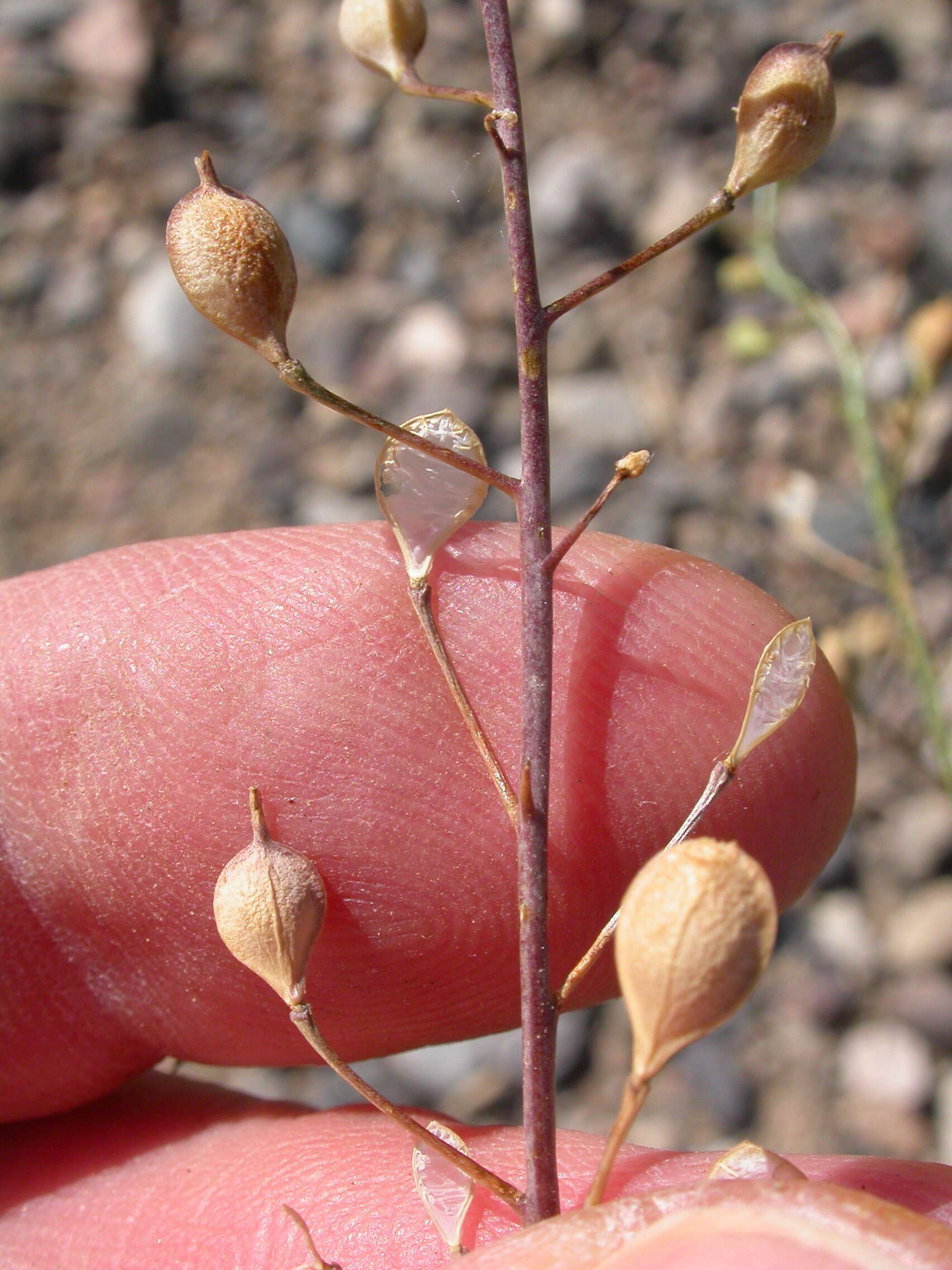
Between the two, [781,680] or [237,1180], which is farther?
[237,1180]

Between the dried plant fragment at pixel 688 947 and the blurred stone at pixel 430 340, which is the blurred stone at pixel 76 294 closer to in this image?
the blurred stone at pixel 430 340

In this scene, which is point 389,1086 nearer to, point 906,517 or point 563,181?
point 906,517

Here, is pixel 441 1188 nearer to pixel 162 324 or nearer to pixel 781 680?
pixel 781 680

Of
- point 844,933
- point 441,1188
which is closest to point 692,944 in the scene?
point 441,1188

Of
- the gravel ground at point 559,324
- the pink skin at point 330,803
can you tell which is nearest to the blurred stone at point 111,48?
the gravel ground at point 559,324

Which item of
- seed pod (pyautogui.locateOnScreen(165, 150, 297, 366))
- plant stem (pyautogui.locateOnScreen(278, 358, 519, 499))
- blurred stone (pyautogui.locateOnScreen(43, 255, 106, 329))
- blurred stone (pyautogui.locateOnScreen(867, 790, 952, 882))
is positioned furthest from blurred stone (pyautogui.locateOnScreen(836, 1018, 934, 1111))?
blurred stone (pyautogui.locateOnScreen(43, 255, 106, 329))

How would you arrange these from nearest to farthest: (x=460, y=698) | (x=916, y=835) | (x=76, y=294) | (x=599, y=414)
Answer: (x=460, y=698), (x=916, y=835), (x=599, y=414), (x=76, y=294)

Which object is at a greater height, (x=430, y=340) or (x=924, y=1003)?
(x=430, y=340)

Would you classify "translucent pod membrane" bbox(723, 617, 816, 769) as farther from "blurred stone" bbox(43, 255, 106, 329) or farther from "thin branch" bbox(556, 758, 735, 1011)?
"blurred stone" bbox(43, 255, 106, 329)
